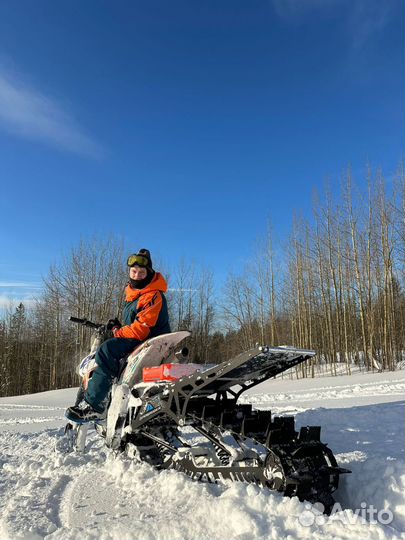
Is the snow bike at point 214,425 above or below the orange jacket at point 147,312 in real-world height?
below

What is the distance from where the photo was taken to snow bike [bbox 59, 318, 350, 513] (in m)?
2.29

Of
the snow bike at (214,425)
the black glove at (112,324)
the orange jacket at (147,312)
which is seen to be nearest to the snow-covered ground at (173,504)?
the snow bike at (214,425)

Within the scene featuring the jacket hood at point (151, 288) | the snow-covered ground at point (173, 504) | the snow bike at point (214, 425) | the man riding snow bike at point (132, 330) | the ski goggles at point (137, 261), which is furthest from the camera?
the ski goggles at point (137, 261)

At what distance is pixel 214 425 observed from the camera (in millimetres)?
2855

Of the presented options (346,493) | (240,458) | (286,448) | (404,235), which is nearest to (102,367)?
(240,458)

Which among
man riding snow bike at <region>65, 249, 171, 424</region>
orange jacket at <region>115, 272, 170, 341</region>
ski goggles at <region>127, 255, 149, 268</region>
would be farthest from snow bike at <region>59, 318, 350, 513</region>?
ski goggles at <region>127, 255, 149, 268</region>

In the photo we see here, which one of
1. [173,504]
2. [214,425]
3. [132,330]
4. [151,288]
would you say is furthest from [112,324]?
[173,504]

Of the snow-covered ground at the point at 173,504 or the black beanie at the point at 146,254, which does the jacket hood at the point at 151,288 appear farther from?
the snow-covered ground at the point at 173,504

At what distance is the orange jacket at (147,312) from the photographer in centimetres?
365

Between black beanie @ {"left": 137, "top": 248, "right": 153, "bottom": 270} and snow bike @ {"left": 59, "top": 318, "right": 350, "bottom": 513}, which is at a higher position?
black beanie @ {"left": 137, "top": 248, "right": 153, "bottom": 270}

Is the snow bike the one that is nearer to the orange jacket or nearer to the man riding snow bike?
the man riding snow bike

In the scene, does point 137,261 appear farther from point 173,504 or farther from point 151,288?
point 173,504

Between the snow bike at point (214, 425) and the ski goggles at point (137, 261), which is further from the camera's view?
the ski goggles at point (137, 261)

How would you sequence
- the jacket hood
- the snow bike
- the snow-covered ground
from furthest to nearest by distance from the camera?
the jacket hood → the snow bike → the snow-covered ground
